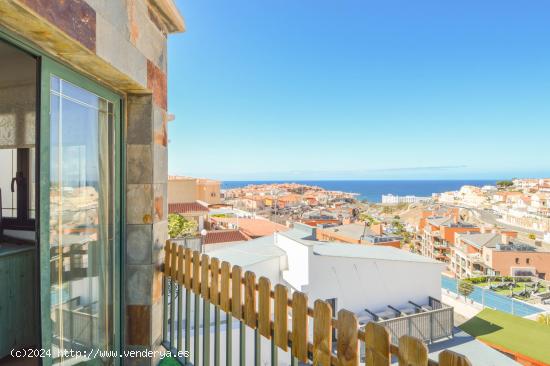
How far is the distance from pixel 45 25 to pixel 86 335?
163 centimetres

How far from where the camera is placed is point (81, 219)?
1.69m

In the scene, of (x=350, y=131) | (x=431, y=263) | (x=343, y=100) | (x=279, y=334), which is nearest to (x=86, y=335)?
(x=279, y=334)

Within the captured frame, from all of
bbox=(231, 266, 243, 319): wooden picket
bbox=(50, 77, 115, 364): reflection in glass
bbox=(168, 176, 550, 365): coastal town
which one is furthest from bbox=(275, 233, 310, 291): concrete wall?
bbox=(50, 77, 115, 364): reflection in glass

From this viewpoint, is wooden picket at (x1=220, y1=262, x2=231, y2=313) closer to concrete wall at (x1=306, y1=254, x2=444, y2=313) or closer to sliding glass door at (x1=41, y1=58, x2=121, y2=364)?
sliding glass door at (x1=41, y1=58, x2=121, y2=364)

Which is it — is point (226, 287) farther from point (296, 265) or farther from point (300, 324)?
point (296, 265)

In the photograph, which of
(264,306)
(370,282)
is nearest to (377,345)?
(264,306)

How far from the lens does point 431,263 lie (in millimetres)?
7961

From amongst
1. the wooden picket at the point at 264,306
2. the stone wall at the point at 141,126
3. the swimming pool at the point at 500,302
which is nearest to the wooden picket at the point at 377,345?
the wooden picket at the point at 264,306

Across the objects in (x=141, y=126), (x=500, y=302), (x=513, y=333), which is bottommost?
(x=500, y=302)

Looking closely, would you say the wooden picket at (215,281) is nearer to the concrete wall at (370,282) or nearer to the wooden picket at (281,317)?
the wooden picket at (281,317)

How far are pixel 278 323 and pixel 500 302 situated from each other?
2154 cm

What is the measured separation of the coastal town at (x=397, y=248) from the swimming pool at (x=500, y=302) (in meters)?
0.05

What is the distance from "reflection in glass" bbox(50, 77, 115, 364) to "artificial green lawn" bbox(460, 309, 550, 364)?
307 inches

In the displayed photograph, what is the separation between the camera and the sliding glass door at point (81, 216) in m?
1.47
